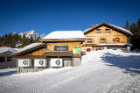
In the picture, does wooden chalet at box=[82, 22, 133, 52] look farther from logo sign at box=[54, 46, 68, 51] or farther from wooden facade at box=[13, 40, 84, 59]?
logo sign at box=[54, 46, 68, 51]

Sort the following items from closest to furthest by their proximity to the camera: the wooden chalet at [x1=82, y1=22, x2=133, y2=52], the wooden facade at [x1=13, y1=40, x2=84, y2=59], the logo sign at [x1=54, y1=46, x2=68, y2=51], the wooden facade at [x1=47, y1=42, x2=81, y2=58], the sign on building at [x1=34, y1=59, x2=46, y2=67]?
the sign on building at [x1=34, y1=59, x2=46, y2=67] → the wooden facade at [x1=13, y1=40, x2=84, y2=59] → the wooden facade at [x1=47, y1=42, x2=81, y2=58] → the logo sign at [x1=54, y1=46, x2=68, y2=51] → the wooden chalet at [x1=82, y1=22, x2=133, y2=52]

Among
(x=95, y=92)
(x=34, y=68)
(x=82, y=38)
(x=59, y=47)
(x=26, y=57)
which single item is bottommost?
(x=34, y=68)

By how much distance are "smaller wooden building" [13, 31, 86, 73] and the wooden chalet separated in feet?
38.5

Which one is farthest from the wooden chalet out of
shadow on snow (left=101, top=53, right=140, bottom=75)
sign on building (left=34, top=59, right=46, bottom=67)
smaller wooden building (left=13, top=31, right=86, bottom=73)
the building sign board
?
sign on building (left=34, top=59, right=46, bottom=67)

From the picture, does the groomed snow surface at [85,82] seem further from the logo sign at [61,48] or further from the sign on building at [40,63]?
the logo sign at [61,48]

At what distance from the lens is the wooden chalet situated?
22.1 meters

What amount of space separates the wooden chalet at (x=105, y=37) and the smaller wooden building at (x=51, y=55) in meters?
11.7

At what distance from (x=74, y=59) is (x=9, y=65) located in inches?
729

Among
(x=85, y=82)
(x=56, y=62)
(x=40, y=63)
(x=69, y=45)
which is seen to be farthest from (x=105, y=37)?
(x=85, y=82)

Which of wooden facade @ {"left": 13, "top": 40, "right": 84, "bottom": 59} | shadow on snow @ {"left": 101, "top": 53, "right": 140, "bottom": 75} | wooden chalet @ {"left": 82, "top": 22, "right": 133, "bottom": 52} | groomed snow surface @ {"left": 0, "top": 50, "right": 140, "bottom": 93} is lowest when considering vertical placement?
groomed snow surface @ {"left": 0, "top": 50, "right": 140, "bottom": 93}

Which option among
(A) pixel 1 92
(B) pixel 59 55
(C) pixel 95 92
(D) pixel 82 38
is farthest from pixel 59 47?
(C) pixel 95 92

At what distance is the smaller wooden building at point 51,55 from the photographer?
37.7 ft

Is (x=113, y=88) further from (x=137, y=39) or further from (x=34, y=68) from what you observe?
(x=137, y=39)

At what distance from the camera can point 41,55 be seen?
482 inches
